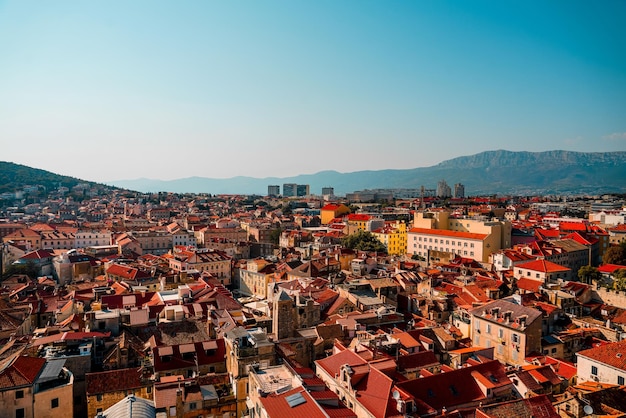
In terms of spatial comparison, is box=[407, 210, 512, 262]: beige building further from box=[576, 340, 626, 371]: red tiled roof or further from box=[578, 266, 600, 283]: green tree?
box=[576, 340, 626, 371]: red tiled roof

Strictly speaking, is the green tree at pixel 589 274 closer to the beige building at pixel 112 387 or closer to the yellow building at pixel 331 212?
the beige building at pixel 112 387

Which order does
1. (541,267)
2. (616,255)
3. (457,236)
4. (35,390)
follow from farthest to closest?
(457,236) < (616,255) < (541,267) < (35,390)

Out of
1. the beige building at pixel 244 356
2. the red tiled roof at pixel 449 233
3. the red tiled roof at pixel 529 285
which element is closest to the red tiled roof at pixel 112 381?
the beige building at pixel 244 356

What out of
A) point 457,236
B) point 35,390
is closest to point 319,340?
point 35,390

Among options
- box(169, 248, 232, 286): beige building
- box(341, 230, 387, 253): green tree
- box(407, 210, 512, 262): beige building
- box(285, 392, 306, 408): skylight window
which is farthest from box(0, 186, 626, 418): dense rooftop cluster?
box(341, 230, 387, 253): green tree

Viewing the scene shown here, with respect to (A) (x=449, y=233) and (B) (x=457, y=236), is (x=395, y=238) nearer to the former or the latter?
(A) (x=449, y=233)

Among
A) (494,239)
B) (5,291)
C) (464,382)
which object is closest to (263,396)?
(464,382)
